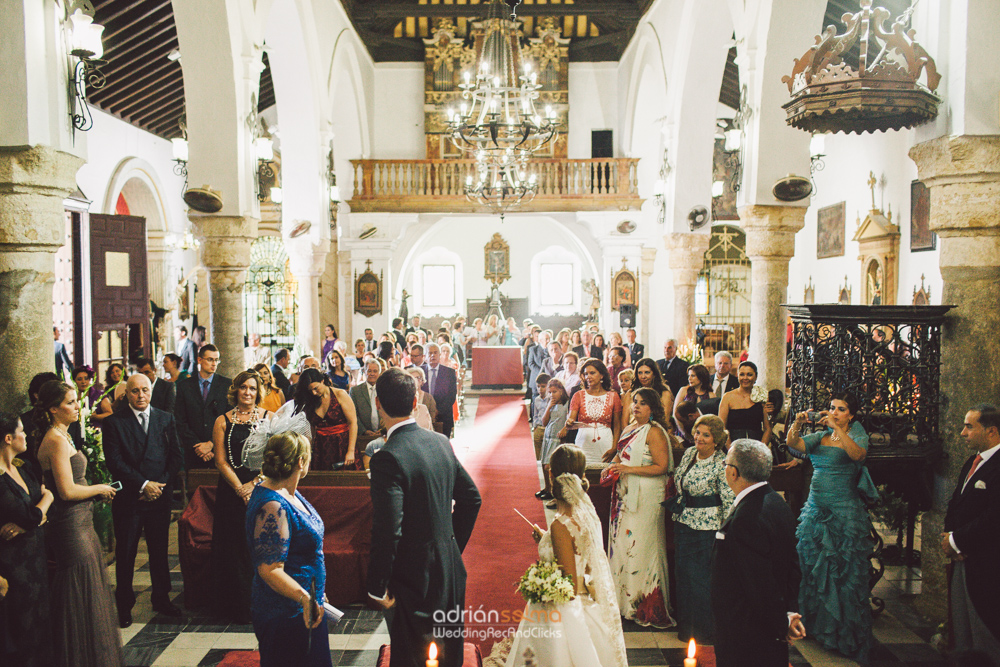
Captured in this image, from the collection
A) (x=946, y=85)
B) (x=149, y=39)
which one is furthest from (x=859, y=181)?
(x=149, y=39)

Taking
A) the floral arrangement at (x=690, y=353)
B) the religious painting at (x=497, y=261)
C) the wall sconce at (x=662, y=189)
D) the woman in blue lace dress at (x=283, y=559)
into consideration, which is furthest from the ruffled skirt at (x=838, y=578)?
the religious painting at (x=497, y=261)

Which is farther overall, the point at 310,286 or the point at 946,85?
the point at 310,286

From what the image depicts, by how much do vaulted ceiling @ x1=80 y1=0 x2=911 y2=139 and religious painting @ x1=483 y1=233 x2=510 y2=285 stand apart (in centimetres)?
715

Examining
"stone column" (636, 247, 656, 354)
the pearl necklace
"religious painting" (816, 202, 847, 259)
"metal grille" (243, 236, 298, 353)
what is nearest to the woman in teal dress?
the pearl necklace

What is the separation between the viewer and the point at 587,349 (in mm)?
10852

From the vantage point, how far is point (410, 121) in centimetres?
1686

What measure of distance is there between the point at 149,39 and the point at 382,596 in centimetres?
1109

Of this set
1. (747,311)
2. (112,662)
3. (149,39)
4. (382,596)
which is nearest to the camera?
(382,596)

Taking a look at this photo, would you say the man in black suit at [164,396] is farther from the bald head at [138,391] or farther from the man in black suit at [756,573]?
the man in black suit at [756,573]

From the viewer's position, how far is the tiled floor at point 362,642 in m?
3.95

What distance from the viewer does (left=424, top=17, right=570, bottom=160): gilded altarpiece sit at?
1652 centimetres

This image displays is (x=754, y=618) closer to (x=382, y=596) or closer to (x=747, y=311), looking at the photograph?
(x=382, y=596)

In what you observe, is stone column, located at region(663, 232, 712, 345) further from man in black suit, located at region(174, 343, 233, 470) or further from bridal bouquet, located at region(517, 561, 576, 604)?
bridal bouquet, located at region(517, 561, 576, 604)

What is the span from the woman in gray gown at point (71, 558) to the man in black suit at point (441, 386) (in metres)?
4.31
